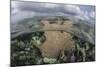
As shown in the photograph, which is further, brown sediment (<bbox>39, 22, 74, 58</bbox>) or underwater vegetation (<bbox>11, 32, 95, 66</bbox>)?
brown sediment (<bbox>39, 22, 74, 58</bbox>)

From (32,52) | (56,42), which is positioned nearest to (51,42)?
(56,42)

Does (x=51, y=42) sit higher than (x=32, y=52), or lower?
higher

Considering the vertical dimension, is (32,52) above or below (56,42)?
below

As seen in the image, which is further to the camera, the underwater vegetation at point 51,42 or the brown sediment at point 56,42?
the brown sediment at point 56,42

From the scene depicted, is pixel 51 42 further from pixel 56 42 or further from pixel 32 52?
pixel 32 52

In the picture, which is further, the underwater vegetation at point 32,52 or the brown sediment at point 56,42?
the brown sediment at point 56,42

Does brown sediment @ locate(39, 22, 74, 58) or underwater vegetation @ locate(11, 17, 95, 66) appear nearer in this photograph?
underwater vegetation @ locate(11, 17, 95, 66)

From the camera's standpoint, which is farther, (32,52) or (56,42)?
(56,42)
